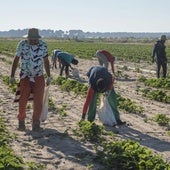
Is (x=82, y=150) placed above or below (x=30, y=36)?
below

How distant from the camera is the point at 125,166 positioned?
5.83 metres

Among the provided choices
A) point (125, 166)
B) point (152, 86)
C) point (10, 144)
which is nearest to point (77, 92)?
point (152, 86)

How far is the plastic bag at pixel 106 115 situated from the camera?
28.2 ft

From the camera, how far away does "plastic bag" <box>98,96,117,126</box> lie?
338 inches

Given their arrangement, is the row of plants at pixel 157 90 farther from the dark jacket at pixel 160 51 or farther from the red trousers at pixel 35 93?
the red trousers at pixel 35 93

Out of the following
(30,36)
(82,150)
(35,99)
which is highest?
(30,36)

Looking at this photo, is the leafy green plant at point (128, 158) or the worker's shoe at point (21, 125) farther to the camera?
the worker's shoe at point (21, 125)

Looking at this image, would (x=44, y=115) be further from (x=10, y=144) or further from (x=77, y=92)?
(x=77, y=92)

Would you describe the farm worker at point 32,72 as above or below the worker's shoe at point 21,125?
above

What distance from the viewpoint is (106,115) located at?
28.3ft

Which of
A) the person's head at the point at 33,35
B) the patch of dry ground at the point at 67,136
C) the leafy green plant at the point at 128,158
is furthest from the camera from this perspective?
the person's head at the point at 33,35

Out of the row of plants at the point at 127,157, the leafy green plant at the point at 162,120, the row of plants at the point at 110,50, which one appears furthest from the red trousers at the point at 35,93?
the row of plants at the point at 110,50

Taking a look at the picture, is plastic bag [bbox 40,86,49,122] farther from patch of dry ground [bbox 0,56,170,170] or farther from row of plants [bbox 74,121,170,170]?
row of plants [bbox 74,121,170,170]

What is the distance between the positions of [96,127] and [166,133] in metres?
1.41
